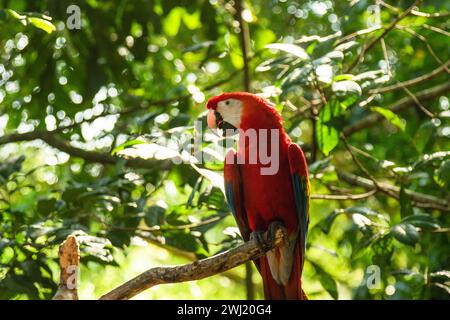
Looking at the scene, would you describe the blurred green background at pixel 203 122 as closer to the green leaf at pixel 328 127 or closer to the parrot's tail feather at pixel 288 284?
the green leaf at pixel 328 127

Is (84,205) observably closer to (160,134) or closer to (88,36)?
(160,134)

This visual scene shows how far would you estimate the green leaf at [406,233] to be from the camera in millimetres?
2768

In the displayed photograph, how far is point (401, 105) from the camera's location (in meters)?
4.25

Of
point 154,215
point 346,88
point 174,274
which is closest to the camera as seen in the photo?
point 174,274

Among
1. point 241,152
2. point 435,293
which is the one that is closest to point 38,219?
point 241,152

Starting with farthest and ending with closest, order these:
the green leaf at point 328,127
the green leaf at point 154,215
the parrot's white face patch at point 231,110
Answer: the green leaf at point 154,215 → the green leaf at point 328,127 → the parrot's white face patch at point 231,110

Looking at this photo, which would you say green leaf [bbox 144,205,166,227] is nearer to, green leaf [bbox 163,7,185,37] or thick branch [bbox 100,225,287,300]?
thick branch [bbox 100,225,287,300]

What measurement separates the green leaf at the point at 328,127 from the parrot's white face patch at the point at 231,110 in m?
0.43

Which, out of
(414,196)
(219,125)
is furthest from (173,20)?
(414,196)

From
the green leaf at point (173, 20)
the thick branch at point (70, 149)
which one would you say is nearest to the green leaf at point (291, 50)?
the thick branch at point (70, 149)

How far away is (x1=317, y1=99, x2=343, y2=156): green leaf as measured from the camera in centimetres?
311

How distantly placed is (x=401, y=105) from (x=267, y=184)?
1728 mm

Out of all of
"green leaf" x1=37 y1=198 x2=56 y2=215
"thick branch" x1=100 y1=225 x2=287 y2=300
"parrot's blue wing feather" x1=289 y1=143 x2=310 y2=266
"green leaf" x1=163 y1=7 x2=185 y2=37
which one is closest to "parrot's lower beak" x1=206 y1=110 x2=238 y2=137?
"parrot's blue wing feather" x1=289 y1=143 x2=310 y2=266

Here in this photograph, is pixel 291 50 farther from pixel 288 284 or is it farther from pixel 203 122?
pixel 288 284
